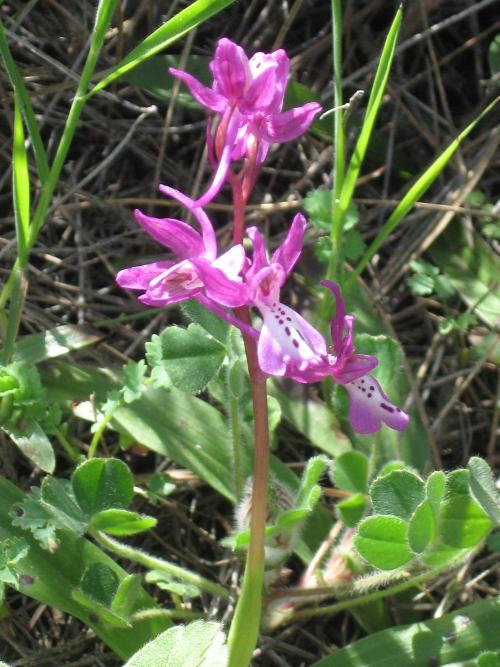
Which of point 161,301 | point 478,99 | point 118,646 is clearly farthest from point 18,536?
point 478,99

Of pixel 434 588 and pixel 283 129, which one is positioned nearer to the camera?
pixel 283 129

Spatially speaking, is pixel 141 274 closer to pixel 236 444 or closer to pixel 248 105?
pixel 248 105

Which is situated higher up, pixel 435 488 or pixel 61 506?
pixel 435 488

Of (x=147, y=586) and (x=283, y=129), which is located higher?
(x=283, y=129)

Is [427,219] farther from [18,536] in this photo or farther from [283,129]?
[18,536]

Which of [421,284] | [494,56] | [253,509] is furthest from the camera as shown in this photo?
[494,56]

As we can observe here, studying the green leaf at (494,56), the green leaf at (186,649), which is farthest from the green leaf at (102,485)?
the green leaf at (494,56)

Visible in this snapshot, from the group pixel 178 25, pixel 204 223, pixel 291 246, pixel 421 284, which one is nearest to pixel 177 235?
pixel 204 223
